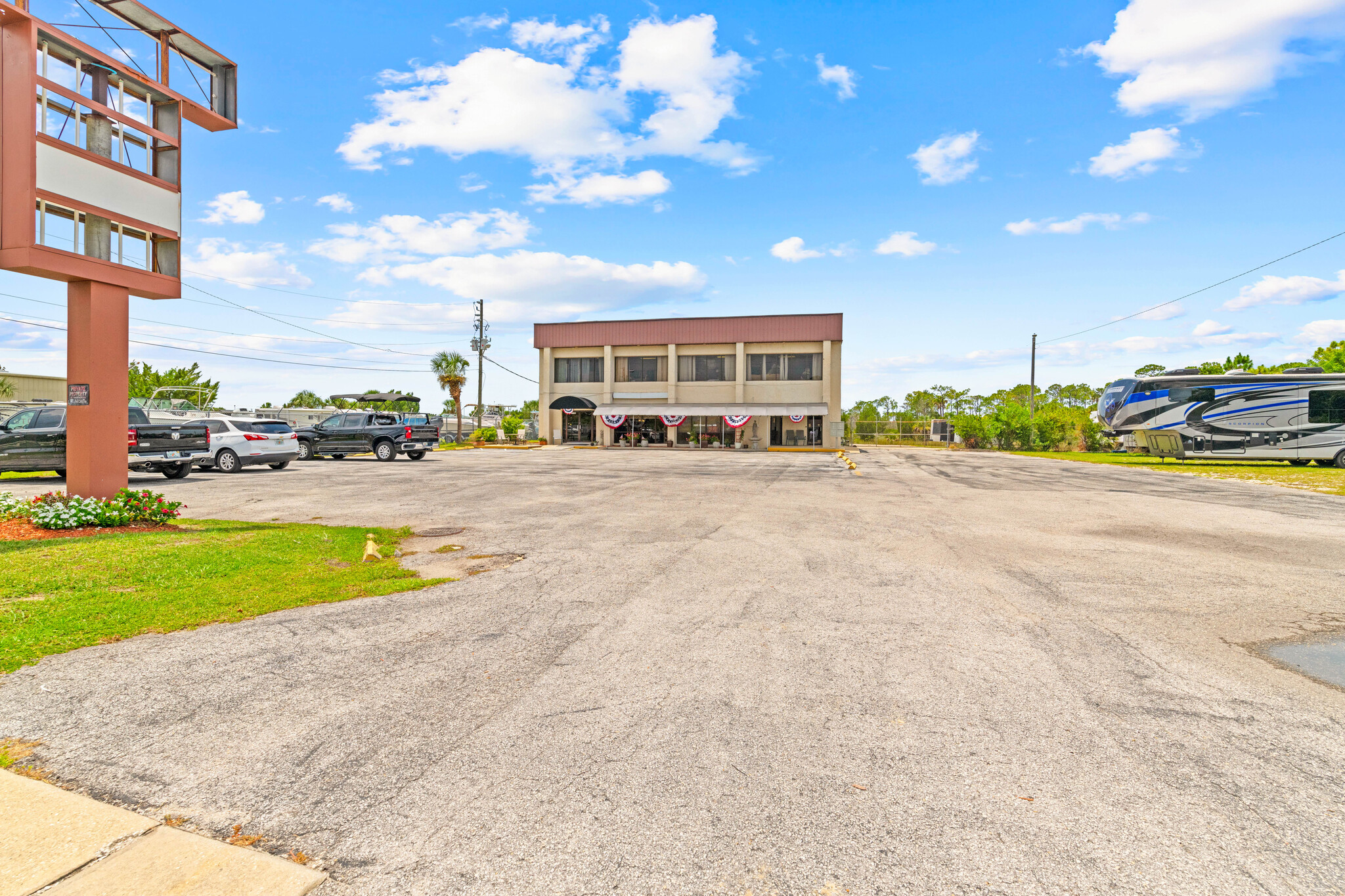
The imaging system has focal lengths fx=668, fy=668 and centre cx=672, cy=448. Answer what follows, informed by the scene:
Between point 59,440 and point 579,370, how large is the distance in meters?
37.7

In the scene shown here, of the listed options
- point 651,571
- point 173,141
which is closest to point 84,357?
point 173,141

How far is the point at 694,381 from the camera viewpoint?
48.7 metres

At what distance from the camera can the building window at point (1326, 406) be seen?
25641 millimetres

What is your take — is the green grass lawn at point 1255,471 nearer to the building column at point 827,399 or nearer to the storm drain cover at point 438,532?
the building column at point 827,399

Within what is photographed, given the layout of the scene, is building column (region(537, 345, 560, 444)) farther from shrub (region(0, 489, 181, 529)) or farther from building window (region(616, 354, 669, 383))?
shrub (region(0, 489, 181, 529))

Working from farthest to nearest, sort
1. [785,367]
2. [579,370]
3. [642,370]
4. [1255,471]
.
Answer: [579,370] → [642,370] → [785,367] → [1255,471]

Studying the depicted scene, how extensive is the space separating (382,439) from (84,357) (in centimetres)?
1747

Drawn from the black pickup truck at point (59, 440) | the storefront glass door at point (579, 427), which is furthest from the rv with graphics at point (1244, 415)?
the black pickup truck at point (59, 440)

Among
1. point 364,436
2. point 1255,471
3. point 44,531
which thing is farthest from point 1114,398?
point 44,531

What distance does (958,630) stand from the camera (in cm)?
517

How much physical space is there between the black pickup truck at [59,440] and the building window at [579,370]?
116ft

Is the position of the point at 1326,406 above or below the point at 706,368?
below

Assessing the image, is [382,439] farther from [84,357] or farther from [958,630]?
[958,630]

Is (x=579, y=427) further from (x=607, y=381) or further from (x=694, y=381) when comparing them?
(x=694, y=381)
